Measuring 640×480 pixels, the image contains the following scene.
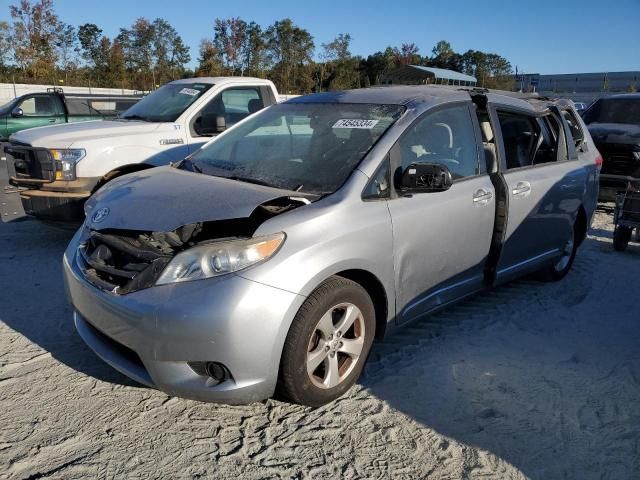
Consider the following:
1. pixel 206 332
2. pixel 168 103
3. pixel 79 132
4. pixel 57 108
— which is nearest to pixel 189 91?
pixel 168 103

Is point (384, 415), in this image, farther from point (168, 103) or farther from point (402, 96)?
point (168, 103)

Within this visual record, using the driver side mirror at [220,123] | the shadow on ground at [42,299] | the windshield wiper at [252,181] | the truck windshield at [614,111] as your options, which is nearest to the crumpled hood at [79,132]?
the driver side mirror at [220,123]

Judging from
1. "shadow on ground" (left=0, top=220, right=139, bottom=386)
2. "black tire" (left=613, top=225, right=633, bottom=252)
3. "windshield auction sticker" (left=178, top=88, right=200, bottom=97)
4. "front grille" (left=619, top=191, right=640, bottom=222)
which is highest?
"windshield auction sticker" (left=178, top=88, right=200, bottom=97)

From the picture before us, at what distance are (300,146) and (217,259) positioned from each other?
1.38m

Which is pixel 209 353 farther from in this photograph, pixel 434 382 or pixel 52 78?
pixel 52 78

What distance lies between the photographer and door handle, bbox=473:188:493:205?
157 inches

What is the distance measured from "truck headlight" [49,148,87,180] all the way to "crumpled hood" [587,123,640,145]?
784 cm

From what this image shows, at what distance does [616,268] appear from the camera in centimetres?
604

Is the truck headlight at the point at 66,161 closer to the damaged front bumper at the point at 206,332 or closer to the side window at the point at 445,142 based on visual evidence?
the damaged front bumper at the point at 206,332

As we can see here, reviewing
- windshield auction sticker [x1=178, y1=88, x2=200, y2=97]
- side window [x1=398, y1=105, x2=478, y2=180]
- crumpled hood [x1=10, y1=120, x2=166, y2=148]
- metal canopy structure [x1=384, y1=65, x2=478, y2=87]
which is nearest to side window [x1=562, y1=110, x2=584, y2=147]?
side window [x1=398, y1=105, x2=478, y2=180]

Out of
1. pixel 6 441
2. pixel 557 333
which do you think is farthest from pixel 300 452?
pixel 557 333

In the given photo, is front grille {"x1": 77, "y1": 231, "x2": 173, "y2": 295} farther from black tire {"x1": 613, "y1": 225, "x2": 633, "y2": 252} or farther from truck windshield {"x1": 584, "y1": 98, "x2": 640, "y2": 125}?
truck windshield {"x1": 584, "y1": 98, "x2": 640, "y2": 125}

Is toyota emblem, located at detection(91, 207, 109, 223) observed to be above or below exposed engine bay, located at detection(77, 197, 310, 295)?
above

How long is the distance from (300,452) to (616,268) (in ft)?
15.4
